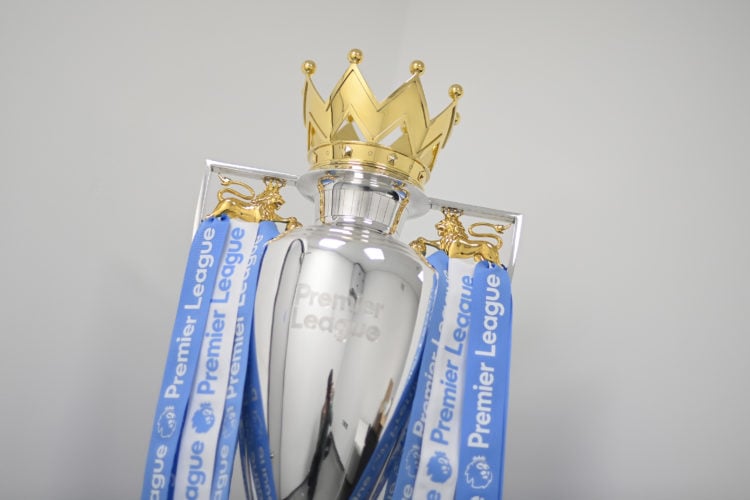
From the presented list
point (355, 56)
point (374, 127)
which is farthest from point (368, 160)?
point (355, 56)

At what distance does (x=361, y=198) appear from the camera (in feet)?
2.86

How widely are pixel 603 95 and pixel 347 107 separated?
62 centimetres

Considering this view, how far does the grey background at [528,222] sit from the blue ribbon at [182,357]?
0.96 ft

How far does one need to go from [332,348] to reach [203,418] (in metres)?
0.25

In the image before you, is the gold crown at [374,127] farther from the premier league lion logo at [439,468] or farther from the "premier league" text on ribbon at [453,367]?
the premier league lion logo at [439,468]

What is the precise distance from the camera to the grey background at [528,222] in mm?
1054

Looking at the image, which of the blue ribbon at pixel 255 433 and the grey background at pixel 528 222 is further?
the grey background at pixel 528 222

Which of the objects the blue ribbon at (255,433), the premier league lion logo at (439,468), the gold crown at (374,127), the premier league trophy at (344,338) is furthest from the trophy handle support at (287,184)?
the premier league lion logo at (439,468)

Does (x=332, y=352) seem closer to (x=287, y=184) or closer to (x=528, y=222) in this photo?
(x=287, y=184)

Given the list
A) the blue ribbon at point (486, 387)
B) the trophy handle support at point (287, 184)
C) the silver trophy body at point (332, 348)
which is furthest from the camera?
the trophy handle support at point (287, 184)

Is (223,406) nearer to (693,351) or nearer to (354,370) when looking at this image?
(354,370)

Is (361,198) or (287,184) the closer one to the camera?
(361,198)

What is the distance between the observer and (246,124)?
1.39 m

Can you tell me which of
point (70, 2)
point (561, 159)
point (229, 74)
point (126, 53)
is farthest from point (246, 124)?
point (561, 159)
